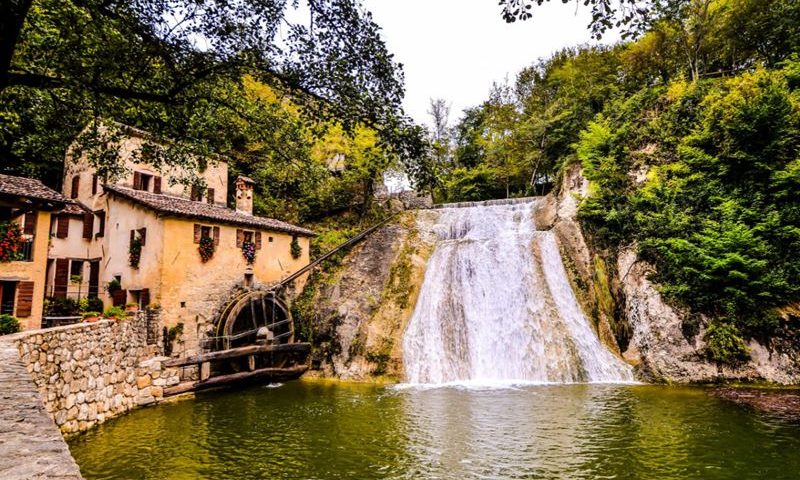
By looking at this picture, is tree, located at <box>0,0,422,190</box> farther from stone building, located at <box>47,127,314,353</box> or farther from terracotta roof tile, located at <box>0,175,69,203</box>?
stone building, located at <box>47,127,314,353</box>

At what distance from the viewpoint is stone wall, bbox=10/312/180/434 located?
8.65 metres

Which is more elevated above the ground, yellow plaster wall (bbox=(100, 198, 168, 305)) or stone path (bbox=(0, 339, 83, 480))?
yellow plaster wall (bbox=(100, 198, 168, 305))

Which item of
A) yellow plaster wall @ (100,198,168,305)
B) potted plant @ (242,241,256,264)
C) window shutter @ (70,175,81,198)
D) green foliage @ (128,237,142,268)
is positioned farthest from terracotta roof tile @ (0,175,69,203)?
window shutter @ (70,175,81,198)

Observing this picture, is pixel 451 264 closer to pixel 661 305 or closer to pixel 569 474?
pixel 661 305

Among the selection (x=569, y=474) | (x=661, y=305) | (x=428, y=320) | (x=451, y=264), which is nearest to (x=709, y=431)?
(x=569, y=474)

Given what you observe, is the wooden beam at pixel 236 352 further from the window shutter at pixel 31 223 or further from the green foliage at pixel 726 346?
the green foliage at pixel 726 346

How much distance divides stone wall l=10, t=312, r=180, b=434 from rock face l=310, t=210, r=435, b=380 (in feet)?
19.8

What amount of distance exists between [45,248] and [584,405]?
16.8 m

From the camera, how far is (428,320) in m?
18.0

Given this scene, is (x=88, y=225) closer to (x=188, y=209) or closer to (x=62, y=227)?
(x=62, y=227)

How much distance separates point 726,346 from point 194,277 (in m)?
19.1

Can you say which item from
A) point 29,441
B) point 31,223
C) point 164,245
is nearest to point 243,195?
point 164,245

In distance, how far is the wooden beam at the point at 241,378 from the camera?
13.4 m

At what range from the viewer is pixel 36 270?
12.8 meters
